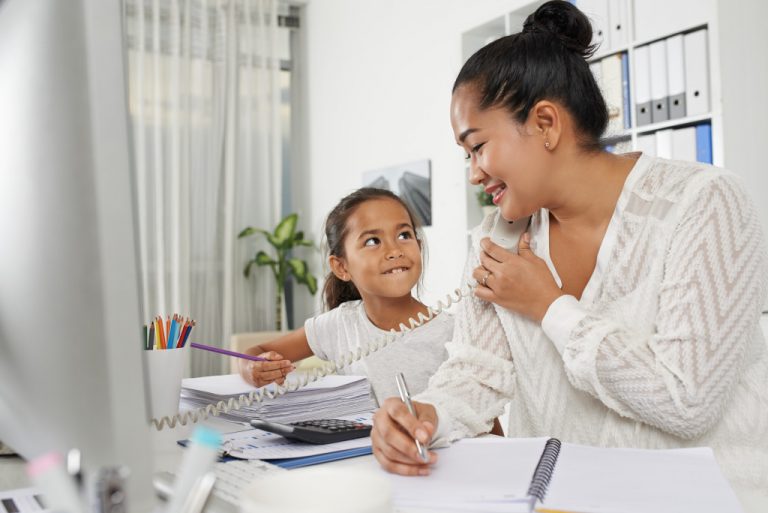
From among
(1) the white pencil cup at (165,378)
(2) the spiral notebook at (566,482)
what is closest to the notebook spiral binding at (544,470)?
(2) the spiral notebook at (566,482)

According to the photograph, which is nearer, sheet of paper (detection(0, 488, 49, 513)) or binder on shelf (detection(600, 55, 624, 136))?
sheet of paper (detection(0, 488, 49, 513))

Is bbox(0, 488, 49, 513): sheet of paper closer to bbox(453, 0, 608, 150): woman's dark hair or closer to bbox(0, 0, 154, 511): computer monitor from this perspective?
bbox(0, 0, 154, 511): computer monitor

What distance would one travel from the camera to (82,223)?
0.38 m

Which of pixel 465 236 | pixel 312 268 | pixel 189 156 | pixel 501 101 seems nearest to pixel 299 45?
pixel 189 156

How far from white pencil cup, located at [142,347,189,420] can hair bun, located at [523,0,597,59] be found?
2.58ft

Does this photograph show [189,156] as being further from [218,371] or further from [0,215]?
[0,215]

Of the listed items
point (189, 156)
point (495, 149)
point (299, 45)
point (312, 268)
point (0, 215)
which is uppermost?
point (299, 45)

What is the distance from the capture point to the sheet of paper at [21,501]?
1.88 feet

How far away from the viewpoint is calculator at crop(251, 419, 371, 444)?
88cm

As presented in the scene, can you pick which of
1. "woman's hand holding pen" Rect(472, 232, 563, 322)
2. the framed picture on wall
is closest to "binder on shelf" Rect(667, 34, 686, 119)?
the framed picture on wall

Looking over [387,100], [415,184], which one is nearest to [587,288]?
[415,184]

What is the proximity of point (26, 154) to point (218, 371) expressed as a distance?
4570 millimetres

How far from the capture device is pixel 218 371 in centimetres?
481

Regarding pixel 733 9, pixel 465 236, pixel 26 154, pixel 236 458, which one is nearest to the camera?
pixel 26 154
